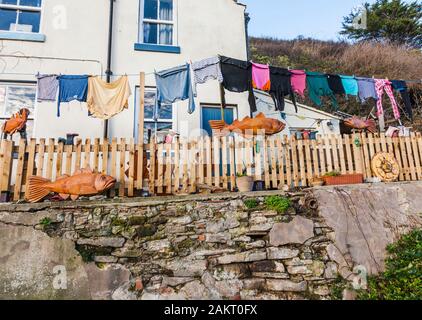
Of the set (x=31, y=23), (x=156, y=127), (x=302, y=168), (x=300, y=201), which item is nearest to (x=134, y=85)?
(x=156, y=127)

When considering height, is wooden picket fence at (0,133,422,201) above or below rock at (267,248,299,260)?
above

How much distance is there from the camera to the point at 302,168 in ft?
19.3

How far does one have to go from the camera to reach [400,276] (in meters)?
4.04

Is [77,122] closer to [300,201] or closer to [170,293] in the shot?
[170,293]

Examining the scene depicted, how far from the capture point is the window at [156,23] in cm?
859

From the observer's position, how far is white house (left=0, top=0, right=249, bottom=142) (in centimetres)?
750

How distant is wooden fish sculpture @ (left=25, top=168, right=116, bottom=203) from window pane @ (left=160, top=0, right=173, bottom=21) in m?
6.31

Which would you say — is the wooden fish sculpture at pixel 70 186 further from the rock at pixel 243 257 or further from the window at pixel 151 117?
the window at pixel 151 117

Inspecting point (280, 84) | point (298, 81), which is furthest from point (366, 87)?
point (280, 84)

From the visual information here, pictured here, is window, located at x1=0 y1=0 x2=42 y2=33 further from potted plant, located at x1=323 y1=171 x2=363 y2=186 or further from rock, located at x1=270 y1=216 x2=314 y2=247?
potted plant, located at x1=323 y1=171 x2=363 y2=186

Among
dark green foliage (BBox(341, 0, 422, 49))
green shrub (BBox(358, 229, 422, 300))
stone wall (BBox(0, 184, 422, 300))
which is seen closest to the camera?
green shrub (BBox(358, 229, 422, 300))

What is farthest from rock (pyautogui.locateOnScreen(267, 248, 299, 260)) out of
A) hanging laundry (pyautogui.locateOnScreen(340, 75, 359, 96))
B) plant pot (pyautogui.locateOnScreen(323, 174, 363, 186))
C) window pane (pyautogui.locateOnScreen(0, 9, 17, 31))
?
window pane (pyautogui.locateOnScreen(0, 9, 17, 31))
